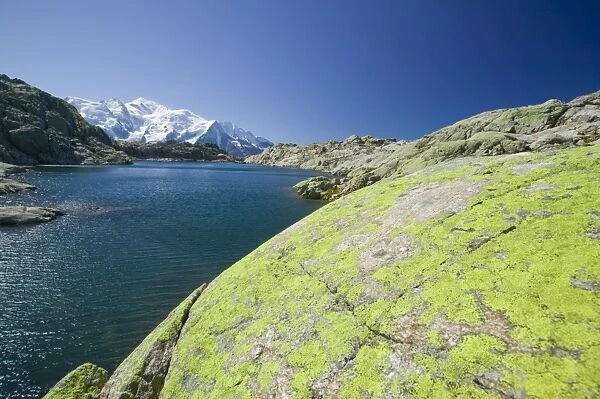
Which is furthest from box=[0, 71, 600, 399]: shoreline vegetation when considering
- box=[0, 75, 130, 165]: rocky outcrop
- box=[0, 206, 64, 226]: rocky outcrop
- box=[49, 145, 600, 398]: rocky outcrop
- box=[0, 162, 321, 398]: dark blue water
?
box=[0, 75, 130, 165]: rocky outcrop

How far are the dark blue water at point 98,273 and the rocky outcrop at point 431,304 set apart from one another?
1219cm

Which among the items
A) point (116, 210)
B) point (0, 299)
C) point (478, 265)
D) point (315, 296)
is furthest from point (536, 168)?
point (116, 210)

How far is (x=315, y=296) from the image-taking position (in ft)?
32.3

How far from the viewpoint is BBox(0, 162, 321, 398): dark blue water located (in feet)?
68.5

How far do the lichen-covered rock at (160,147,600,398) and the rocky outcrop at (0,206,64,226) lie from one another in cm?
5279

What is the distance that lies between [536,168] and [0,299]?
3791 cm

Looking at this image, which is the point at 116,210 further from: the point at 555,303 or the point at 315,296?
the point at 555,303

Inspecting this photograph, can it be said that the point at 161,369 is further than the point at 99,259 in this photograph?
No

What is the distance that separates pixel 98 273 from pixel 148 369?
2726 centimetres

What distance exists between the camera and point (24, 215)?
5059cm

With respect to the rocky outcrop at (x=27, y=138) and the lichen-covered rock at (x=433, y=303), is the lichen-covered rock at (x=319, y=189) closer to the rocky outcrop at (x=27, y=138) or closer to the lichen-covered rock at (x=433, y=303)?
the lichen-covered rock at (x=433, y=303)

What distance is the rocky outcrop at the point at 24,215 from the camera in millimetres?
48562

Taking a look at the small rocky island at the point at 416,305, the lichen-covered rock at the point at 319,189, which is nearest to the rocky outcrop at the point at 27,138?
the lichen-covered rock at the point at 319,189

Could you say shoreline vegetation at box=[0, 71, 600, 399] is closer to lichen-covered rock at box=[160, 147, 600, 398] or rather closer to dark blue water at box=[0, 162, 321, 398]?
lichen-covered rock at box=[160, 147, 600, 398]
